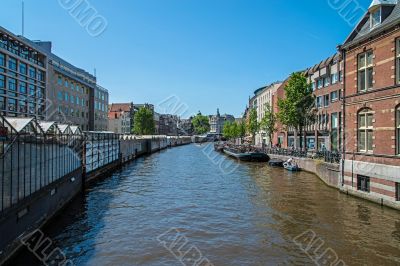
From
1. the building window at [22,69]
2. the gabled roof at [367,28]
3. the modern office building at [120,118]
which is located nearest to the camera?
the gabled roof at [367,28]

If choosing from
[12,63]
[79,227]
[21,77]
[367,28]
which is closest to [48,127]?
[79,227]

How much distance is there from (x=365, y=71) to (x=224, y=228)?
15.5m

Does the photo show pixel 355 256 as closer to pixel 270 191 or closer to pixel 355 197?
pixel 355 197

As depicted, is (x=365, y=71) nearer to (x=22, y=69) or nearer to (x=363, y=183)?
(x=363, y=183)

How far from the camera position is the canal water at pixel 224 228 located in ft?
45.8

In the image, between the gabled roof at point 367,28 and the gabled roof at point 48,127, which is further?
the gabled roof at point 48,127

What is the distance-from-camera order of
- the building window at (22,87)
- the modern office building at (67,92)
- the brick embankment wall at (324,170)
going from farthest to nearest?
the modern office building at (67,92), the building window at (22,87), the brick embankment wall at (324,170)

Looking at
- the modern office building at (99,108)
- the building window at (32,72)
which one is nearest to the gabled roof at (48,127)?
the building window at (32,72)

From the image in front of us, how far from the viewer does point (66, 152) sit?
2430 cm

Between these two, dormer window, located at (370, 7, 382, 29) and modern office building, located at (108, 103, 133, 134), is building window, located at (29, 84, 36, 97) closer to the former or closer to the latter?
dormer window, located at (370, 7, 382, 29)

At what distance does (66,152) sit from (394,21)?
77.9 ft

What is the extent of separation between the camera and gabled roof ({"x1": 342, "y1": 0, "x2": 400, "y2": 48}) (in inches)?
826
